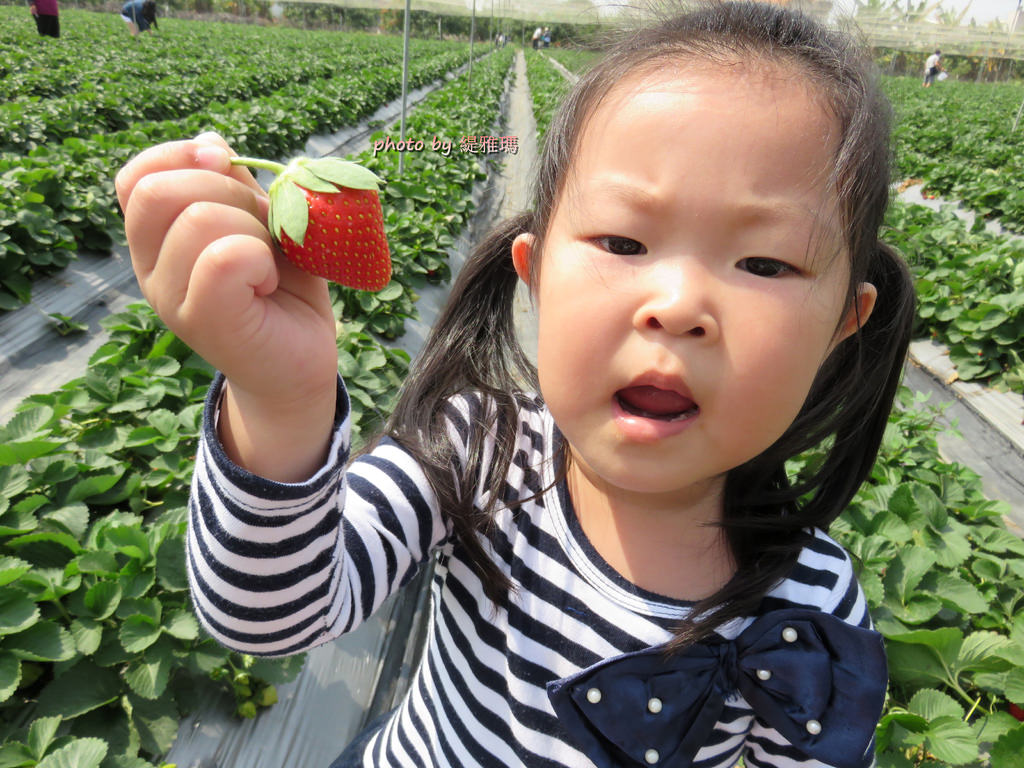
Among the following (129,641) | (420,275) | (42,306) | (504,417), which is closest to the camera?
(504,417)

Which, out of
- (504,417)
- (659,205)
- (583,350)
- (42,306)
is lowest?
(42,306)

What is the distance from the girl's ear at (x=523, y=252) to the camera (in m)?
0.95

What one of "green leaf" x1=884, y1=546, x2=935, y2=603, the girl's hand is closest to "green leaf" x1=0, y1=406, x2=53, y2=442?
the girl's hand

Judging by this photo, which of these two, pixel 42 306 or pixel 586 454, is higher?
pixel 586 454

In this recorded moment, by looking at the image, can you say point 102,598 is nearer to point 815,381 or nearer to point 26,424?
point 26,424

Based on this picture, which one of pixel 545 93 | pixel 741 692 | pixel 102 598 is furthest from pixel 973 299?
pixel 545 93

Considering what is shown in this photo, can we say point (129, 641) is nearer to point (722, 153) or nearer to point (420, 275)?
point (722, 153)

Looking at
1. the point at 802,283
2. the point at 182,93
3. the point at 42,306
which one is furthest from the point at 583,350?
the point at 182,93

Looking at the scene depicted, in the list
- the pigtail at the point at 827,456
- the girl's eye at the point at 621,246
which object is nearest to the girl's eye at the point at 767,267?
the girl's eye at the point at 621,246

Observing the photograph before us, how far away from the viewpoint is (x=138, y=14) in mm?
17609

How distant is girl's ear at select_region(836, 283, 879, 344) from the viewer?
0.83m

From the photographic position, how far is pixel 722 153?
0.68 metres

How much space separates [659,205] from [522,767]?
0.74m

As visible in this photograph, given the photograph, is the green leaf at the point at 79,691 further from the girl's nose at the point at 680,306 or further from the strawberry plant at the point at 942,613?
the strawberry plant at the point at 942,613
